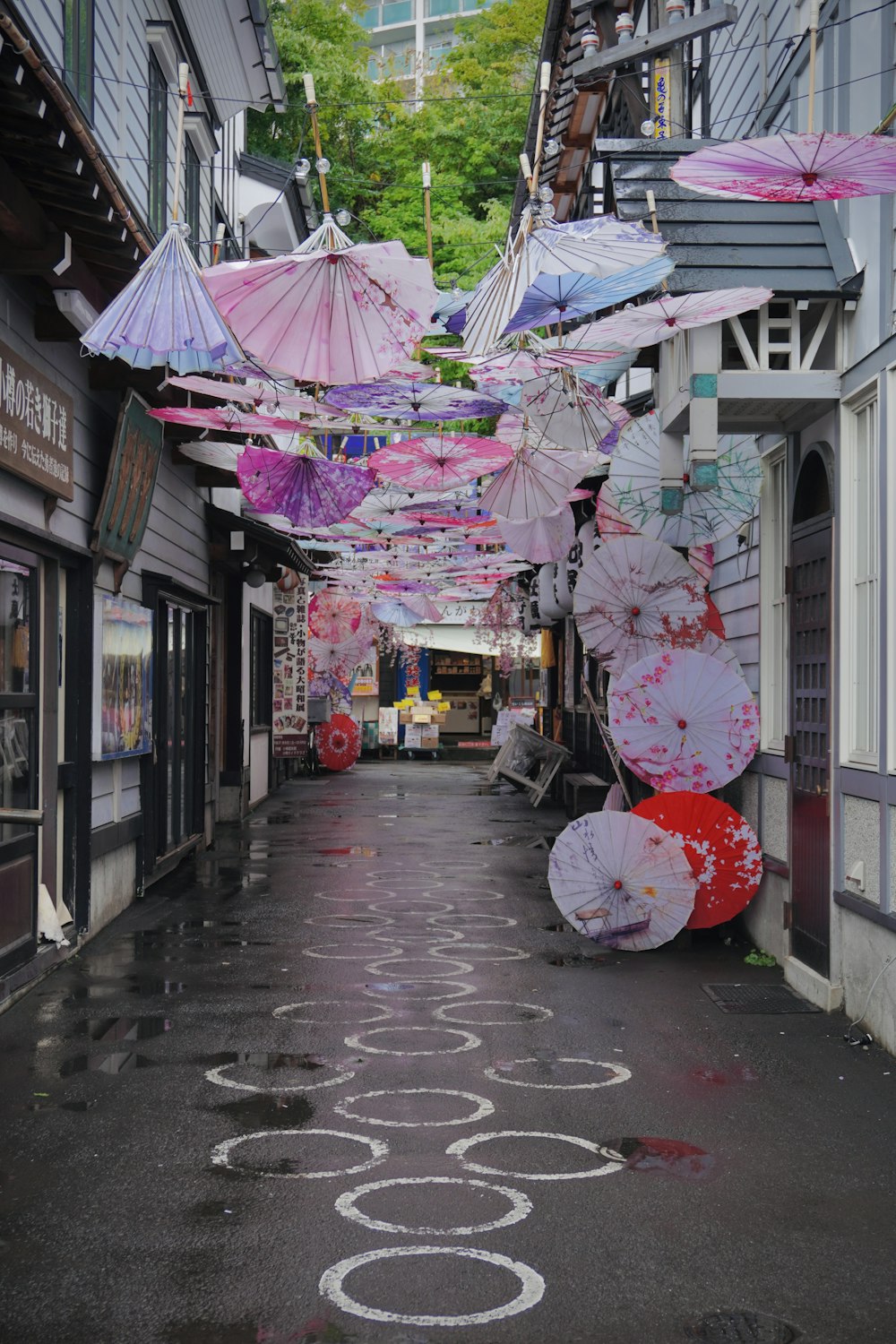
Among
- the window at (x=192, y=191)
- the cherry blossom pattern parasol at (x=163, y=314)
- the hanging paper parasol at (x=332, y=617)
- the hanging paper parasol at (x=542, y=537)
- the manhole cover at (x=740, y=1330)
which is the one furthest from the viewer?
the hanging paper parasol at (x=332, y=617)

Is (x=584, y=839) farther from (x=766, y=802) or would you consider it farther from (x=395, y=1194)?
(x=395, y=1194)

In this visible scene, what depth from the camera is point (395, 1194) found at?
4.91 metres

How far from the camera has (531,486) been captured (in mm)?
12312

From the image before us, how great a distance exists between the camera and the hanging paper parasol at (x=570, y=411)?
9.93 meters

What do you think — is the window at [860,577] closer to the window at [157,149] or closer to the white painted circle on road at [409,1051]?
the white painted circle on road at [409,1051]

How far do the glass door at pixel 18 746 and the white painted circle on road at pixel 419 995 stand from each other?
2.27 metres

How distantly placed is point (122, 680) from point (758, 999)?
18.7 feet

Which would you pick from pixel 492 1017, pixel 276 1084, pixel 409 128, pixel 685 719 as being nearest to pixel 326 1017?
pixel 492 1017

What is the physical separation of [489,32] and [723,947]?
35819 millimetres

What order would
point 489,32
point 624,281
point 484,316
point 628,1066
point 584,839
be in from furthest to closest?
point 489,32 < point 584,839 < point 484,316 < point 624,281 < point 628,1066

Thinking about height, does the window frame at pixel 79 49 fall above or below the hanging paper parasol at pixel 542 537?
above

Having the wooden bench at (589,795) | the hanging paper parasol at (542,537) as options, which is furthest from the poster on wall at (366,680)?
the hanging paper parasol at (542,537)

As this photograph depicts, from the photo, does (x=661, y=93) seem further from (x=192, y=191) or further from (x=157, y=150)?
(x=192, y=191)

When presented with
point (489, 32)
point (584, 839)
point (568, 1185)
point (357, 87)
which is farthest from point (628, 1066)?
point (489, 32)
